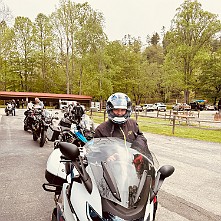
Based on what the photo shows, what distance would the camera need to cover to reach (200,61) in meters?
41.0

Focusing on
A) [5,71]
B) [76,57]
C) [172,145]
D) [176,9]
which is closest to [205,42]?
[176,9]

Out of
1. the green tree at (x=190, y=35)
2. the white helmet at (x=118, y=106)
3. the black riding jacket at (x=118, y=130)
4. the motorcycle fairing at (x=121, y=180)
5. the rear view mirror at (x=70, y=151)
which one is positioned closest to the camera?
the motorcycle fairing at (x=121, y=180)

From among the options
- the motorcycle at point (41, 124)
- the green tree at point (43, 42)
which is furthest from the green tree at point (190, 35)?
the motorcycle at point (41, 124)

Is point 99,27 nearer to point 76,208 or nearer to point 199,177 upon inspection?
point 199,177

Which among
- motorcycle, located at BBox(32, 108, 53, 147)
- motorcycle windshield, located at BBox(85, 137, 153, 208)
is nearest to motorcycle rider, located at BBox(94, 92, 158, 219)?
motorcycle windshield, located at BBox(85, 137, 153, 208)

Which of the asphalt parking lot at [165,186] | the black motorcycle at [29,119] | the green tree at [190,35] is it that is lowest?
the asphalt parking lot at [165,186]

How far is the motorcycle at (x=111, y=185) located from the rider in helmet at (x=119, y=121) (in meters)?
0.95

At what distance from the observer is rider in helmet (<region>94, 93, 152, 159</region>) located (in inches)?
134

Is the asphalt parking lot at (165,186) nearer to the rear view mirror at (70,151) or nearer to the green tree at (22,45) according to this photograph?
the rear view mirror at (70,151)

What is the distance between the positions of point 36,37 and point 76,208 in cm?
5704

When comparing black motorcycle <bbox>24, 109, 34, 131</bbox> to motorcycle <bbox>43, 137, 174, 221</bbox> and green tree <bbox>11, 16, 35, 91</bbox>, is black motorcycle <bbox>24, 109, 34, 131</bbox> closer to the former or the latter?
motorcycle <bbox>43, 137, 174, 221</bbox>

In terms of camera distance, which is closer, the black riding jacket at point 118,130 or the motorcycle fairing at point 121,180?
the motorcycle fairing at point 121,180

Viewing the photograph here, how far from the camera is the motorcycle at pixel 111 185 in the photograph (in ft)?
6.29

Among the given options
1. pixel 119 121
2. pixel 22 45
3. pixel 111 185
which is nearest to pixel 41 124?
pixel 119 121
